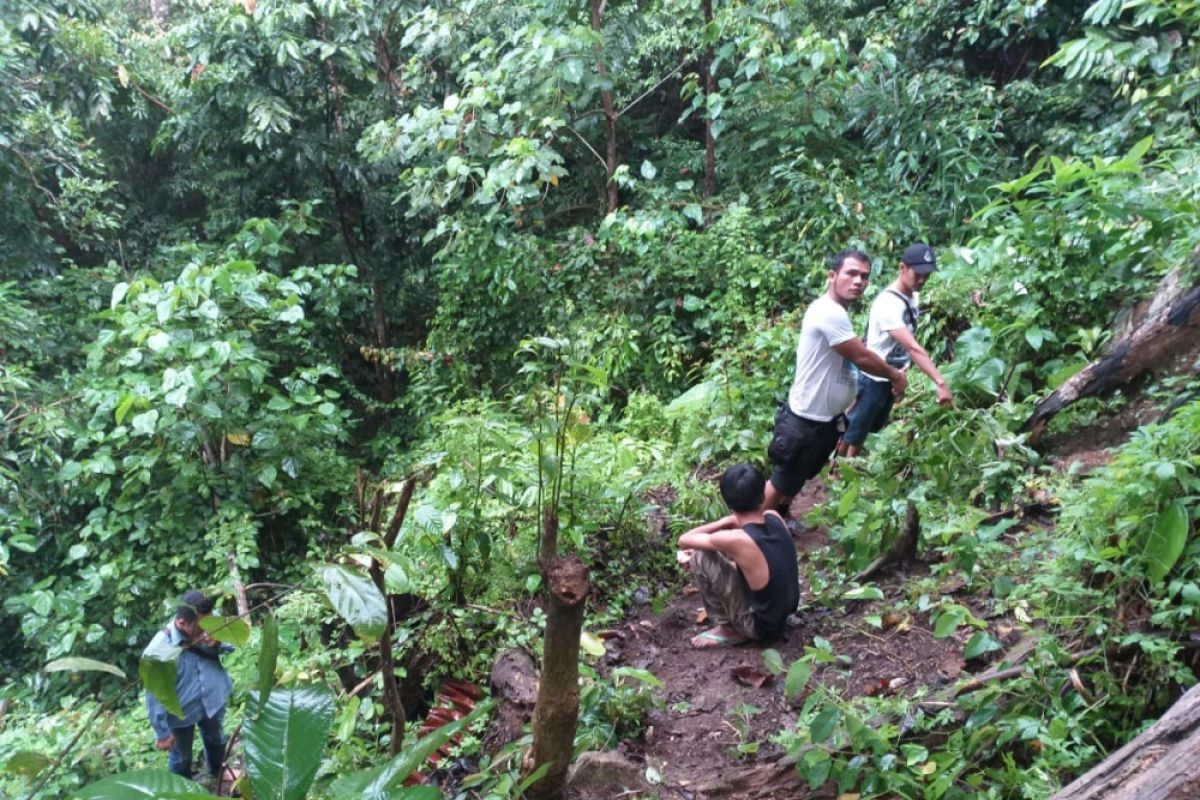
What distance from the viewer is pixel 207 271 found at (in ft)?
18.7

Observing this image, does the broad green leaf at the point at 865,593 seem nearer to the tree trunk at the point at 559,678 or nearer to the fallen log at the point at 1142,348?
the fallen log at the point at 1142,348

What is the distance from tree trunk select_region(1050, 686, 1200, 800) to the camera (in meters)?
1.63

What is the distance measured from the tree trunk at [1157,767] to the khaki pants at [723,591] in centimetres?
154

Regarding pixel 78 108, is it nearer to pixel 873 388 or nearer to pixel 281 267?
pixel 281 267

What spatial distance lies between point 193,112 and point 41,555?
14.2 feet

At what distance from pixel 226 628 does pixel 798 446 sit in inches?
109

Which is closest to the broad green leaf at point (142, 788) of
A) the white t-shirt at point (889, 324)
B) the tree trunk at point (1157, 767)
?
the tree trunk at point (1157, 767)

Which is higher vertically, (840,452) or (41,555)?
(41,555)

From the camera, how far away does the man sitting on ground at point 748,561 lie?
3.23m

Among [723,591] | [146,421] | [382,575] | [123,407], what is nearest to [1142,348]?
[723,591]

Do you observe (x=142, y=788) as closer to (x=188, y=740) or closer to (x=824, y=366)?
(x=824, y=366)

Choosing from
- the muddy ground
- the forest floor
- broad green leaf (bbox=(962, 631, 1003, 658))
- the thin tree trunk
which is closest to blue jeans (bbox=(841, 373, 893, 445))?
the forest floor

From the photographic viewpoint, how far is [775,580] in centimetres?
325

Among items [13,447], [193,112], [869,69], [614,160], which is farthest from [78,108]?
[869,69]
